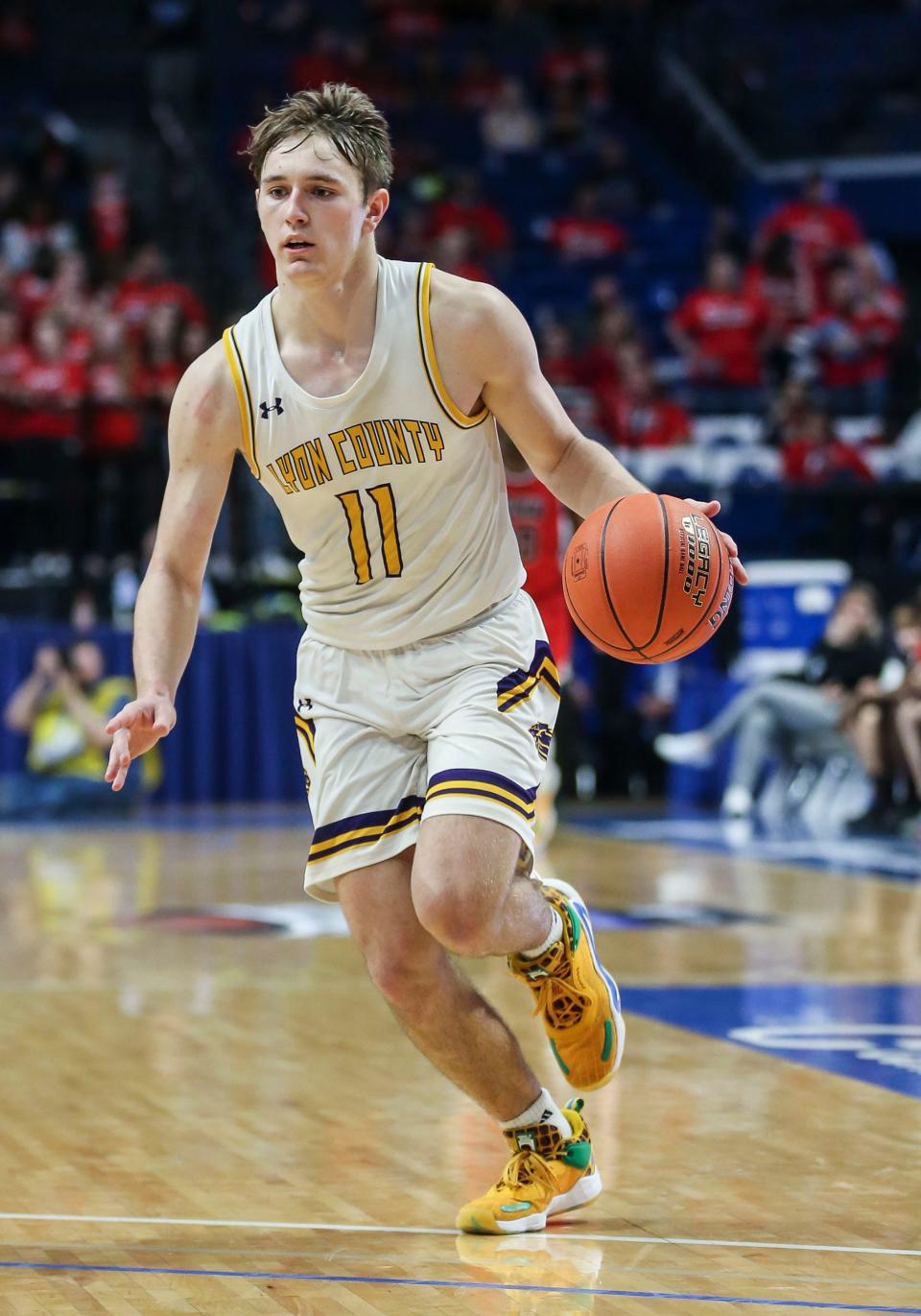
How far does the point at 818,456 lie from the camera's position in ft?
48.7

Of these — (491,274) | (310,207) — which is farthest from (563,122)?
(310,207)

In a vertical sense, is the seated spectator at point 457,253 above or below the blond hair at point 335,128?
above

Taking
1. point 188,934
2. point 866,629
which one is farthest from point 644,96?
point 188,934

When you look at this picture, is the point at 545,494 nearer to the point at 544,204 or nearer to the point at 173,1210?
the point at 173,1210

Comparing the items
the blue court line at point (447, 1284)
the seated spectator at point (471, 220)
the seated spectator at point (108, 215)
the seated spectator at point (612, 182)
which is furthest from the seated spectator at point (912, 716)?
the seated spectator at point (612, 182)

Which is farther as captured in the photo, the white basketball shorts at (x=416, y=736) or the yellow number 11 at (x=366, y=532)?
the yellow number 11 at (x=366, y=532)

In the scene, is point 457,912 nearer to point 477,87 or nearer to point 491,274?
point 491,274

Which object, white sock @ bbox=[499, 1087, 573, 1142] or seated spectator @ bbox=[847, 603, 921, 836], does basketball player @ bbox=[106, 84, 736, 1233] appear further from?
seated spectator @ bbox=[847, 603, 921, 836]

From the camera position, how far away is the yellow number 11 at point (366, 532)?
3791 millimetres

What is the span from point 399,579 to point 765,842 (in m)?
7.89

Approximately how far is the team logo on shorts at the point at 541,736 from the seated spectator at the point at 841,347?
12819 mm

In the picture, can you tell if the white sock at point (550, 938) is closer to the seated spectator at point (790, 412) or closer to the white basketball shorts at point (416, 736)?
the white basketball shorts at point (416, 736)

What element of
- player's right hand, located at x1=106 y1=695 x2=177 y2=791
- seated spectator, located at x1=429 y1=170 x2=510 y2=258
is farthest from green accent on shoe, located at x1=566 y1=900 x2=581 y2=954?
seated spectator, located at x1=429 y1=170 x2=510 y2=258

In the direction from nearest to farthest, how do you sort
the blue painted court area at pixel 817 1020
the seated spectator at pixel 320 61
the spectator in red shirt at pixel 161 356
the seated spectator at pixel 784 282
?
the blue painted court area at pixel 817 1020
the spectator in red shirt at pixel 161 356
the seated spectator at pixel 784 282
the seated spectator at pixel 320 61
